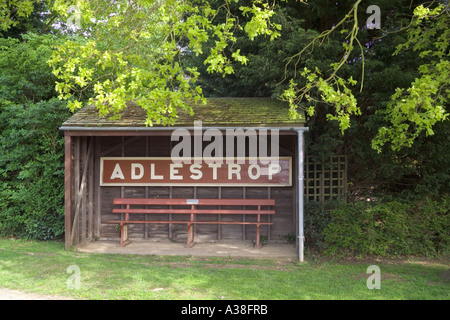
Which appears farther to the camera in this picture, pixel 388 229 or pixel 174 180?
pixel 174 180

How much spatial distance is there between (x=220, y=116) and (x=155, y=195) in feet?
8.89

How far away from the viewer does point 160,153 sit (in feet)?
31.5

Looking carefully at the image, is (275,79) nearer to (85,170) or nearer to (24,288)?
(85,170)

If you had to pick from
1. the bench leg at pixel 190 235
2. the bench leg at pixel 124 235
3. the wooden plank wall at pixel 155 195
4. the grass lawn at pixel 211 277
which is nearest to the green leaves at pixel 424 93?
the grass lawn at pixel 211 277

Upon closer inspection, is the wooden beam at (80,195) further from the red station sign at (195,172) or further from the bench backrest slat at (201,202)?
the bench backrest slat at (201,202)

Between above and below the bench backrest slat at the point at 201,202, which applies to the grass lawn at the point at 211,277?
below

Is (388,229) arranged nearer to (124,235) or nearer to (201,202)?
(201,202)

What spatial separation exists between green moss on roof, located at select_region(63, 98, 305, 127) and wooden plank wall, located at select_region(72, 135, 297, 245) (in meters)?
0.84

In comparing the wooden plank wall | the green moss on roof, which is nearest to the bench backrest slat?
the wooden plank wall

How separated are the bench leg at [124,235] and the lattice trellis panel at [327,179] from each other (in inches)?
166

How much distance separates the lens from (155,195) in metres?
9.65

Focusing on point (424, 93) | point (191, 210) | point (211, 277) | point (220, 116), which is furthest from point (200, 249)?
point (424, 93)

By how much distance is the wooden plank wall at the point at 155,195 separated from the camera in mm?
9328

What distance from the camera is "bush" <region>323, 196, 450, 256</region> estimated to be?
7.84 metres
